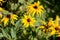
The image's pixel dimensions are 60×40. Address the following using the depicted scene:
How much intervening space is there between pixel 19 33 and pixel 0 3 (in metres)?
0.37

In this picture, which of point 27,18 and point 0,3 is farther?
point 0,3

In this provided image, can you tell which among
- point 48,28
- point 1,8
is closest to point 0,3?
point 1,8

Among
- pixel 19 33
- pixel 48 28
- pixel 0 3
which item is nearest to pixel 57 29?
pixel 48 28

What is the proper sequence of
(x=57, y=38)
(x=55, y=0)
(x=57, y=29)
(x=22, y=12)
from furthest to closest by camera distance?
(x=55, y=0)
(x=22, y=12)
(x=57, y=38)
(x=57, y=29)

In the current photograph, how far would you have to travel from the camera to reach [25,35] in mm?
1839

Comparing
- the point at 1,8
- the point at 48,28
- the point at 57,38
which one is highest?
the point at 1,8

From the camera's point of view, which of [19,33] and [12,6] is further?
[12,6]

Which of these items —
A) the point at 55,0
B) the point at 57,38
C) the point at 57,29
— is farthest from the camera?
the point at 55,0

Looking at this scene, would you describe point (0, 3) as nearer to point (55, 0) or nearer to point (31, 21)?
point (31, 21)

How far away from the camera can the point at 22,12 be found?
2.09m

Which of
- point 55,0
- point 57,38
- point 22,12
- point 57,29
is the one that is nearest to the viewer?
point 57,29

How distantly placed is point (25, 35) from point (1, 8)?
375mm

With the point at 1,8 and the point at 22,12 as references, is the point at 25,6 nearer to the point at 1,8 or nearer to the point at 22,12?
the point at 22,12

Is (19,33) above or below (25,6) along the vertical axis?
below
